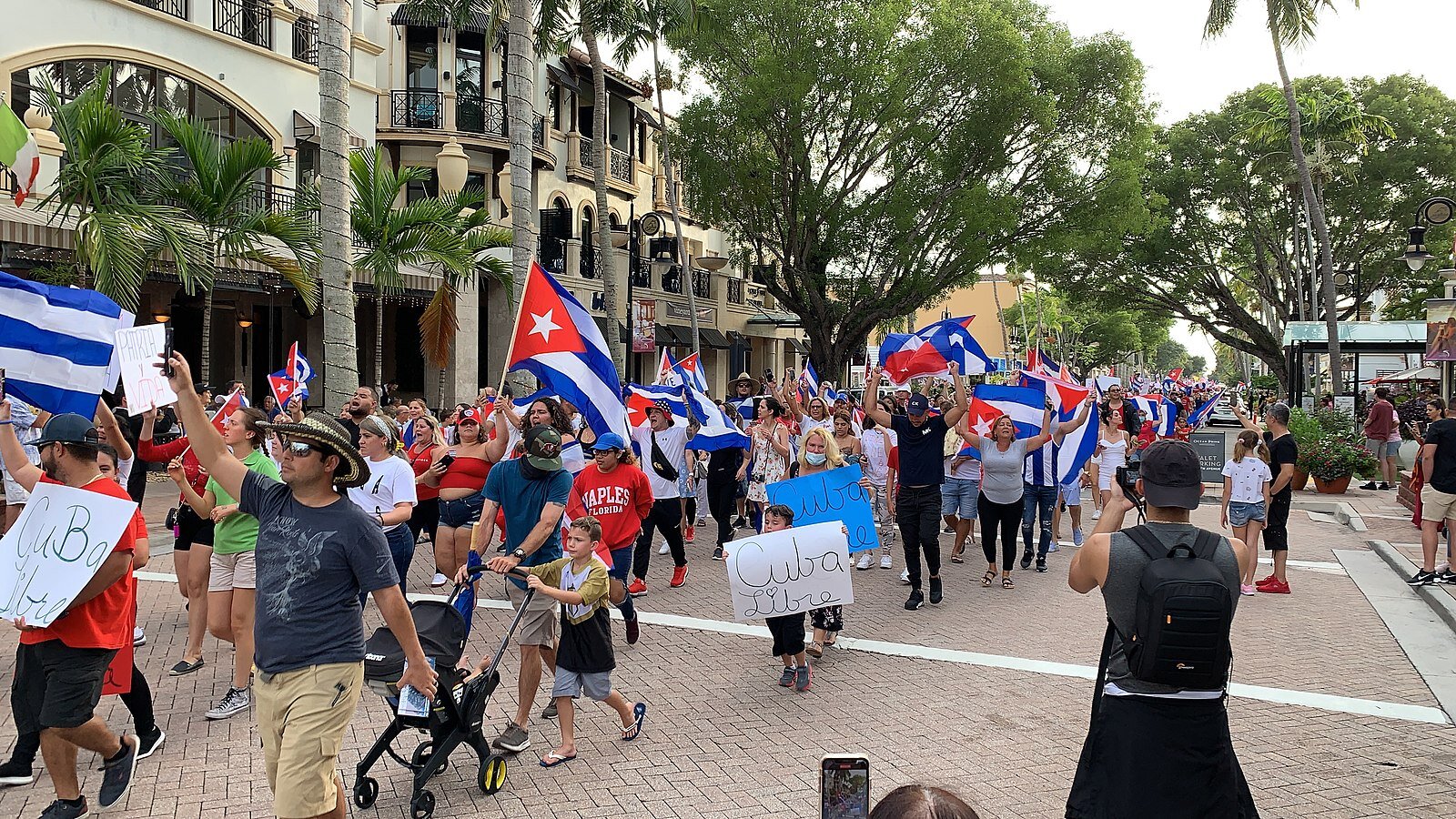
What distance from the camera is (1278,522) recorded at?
10062 mm

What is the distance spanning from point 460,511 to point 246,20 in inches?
645

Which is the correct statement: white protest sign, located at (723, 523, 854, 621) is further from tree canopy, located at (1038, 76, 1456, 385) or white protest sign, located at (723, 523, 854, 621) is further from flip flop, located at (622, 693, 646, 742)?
tree canopy, located at (1038, 76, 1456, 385)

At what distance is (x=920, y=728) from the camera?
6.07 m

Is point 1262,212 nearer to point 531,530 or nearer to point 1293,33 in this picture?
point 1293,33

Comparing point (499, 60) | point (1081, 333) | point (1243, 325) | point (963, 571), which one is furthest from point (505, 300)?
point (1081, 333)

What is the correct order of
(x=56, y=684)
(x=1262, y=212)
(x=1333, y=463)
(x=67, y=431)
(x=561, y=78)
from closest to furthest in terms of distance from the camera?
(x=56, y=684) < (x=67, y=431) < (x=1333, y=463) < (x=561, y=78) < (x=1262, y=212)

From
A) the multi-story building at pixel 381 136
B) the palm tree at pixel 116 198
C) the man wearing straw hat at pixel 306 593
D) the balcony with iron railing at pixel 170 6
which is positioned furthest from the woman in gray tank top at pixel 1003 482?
the balcony with iron railing at pixel 170 6

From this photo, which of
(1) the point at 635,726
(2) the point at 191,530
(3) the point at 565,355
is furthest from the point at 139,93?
(1) the point at 635,726

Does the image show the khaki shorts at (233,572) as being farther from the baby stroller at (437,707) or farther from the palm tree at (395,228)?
the palm tree at (395,228)

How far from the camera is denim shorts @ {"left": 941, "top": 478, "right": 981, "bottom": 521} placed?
1146cm

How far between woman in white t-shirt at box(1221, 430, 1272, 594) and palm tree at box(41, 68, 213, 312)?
11747mm

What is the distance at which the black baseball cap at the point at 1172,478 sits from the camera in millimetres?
3502

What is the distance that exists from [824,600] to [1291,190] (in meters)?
35.8

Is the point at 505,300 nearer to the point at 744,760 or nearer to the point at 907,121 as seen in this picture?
the point at 907,121
